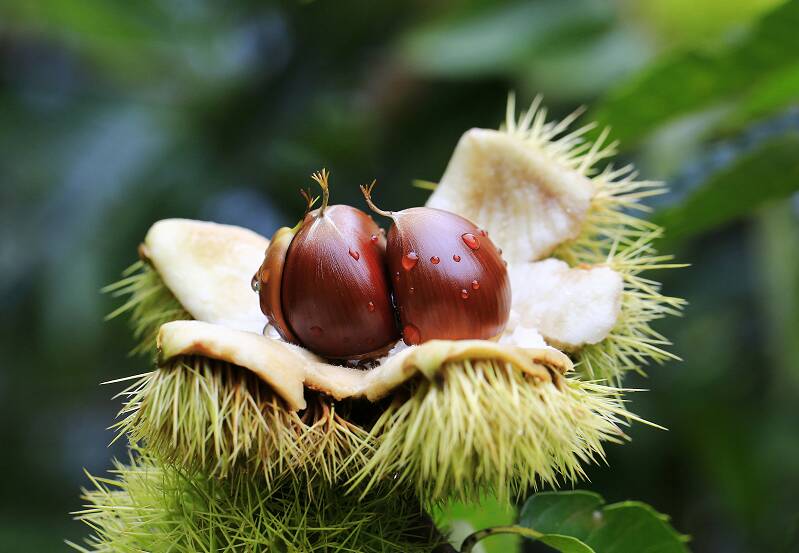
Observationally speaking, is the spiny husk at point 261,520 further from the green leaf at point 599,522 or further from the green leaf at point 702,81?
the green leaf at point 702,81

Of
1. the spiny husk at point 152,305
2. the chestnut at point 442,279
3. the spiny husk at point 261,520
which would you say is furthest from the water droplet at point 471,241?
the spiny husk at point 152,305

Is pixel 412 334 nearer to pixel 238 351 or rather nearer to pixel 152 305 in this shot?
pixel 238 351

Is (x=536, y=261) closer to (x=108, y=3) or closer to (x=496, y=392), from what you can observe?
(x=496, y=392)

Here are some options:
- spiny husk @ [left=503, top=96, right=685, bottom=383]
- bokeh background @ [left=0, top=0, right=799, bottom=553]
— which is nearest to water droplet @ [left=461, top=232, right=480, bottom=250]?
spiny husk @ [left=503, top=96, right=685, bottom=383]

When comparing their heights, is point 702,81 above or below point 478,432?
above

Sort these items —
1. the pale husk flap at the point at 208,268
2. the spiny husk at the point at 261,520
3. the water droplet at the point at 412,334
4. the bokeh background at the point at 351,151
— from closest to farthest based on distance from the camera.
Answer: the spiny husk at the point at 261,520
the water droplet at the point at 412,334
the pale husk flap at the point at 208,268
the bokeh background at the point at 351,151

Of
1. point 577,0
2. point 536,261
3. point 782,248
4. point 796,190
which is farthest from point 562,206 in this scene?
point 577,0

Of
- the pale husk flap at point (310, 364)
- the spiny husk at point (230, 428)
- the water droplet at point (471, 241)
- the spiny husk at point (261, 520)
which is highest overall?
the water droplet at point (471, 241)

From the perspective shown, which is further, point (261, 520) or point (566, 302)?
point (566, 302)

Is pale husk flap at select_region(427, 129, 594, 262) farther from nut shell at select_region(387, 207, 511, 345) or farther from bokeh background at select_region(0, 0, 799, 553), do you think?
bokeh background at select_region(0, 0, 799, 553)

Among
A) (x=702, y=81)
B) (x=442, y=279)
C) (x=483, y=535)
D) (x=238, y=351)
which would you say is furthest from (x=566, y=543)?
(x=702, y=81)
